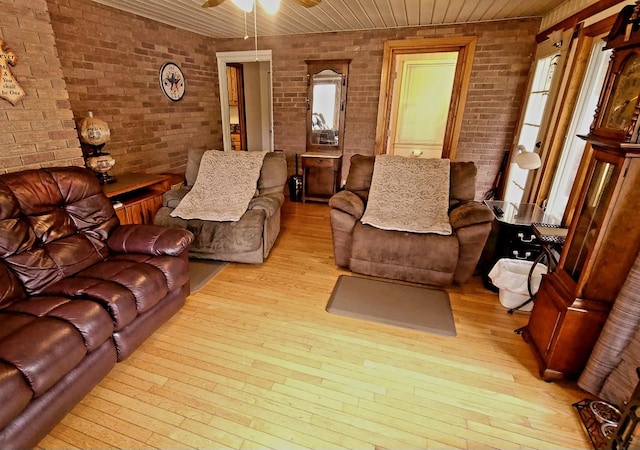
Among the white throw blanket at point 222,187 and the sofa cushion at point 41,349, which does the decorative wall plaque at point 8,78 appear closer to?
the white throw blanket at point 222,187

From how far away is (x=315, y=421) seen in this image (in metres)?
1.43

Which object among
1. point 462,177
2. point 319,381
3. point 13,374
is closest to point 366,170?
point 462,177

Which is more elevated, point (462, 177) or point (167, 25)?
point (167, 25)

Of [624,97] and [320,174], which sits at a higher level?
[624,97]

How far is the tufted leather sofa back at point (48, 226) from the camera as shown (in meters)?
1.63

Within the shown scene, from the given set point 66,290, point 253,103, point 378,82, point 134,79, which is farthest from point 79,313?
point 253,103

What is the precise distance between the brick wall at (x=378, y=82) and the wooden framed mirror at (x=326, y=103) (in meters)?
0.09

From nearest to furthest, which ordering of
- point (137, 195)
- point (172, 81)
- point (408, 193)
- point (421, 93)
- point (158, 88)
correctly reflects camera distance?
point (408, 193) → point (137, 195) → point (158, 88) → point (172, 81) → point (421, 93)

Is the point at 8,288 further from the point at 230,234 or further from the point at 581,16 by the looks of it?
the point at 581,16

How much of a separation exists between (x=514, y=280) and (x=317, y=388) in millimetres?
1619

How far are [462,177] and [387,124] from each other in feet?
6.21

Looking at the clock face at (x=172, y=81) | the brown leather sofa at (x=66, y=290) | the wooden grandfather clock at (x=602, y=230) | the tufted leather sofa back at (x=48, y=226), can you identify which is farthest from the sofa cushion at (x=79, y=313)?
the clock face at (x=172, y=81)

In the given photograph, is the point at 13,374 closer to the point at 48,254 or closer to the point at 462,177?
the point at 48,254

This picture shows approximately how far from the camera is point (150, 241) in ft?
6.56
